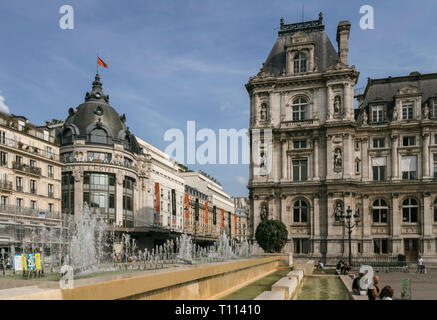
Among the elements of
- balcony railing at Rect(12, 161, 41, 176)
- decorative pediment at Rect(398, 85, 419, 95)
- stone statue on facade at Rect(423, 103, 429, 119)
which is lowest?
balcony railing at Rect(12, 161, 41, 176)

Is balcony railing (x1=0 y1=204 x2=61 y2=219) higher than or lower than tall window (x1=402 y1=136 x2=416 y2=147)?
lower

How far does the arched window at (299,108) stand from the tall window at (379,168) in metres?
10.7

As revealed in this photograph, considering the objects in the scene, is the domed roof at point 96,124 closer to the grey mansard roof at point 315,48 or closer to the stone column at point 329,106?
the grey mansard roof at point 315,48

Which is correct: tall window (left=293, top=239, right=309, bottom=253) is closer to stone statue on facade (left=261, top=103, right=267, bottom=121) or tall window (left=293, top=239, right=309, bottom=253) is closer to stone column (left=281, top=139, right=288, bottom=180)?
stone column (left=281, top=139, right=288, bottom=180)

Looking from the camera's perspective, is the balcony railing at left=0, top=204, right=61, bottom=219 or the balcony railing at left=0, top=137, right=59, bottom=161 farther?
the balcony railing at left=0, top=137, right=59, bottom=161

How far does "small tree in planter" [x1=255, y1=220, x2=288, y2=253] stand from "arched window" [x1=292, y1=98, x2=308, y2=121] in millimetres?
15744

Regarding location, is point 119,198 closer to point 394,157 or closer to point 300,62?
point 300,62

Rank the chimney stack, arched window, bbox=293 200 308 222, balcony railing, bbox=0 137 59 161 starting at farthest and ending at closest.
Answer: the chimney stack < arched window, bbox=293 200 308 222 < balcony railing, bbox=0 137 59 161

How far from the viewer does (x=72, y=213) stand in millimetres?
66688

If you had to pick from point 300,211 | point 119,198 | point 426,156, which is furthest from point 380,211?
point 119,198

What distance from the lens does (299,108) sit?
59812mm

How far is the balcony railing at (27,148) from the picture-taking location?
5128 cm

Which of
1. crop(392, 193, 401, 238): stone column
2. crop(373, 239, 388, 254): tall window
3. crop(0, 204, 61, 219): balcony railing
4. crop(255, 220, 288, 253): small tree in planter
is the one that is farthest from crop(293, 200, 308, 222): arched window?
crop(0, 204, 61, 219): balcony railing

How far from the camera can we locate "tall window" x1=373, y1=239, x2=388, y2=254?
55969mm
